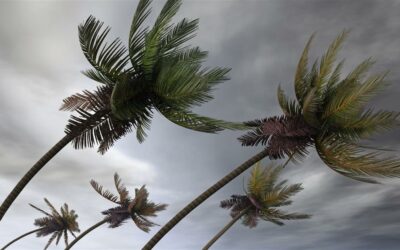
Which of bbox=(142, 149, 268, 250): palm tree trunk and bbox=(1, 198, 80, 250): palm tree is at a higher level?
bbox=(1, 198, 80, 250): palm tree

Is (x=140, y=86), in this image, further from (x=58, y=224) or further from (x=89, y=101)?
(x=58, y=224)

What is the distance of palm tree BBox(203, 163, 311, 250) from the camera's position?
21.0 m

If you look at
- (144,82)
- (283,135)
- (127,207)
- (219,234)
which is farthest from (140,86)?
(127,207)

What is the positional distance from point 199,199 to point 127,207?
1921 cm

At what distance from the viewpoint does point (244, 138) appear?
12.8m

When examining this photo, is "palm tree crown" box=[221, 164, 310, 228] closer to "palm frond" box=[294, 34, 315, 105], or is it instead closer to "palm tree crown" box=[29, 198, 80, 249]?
"palm frond" box=[294, 34, 315, 105]

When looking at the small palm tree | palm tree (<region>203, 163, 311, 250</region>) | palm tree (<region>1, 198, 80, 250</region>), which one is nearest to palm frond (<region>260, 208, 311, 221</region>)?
palm tree (<region>203, 163, 311, 250</region>)

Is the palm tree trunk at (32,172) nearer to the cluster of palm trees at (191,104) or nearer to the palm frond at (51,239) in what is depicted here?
the cluster of palm trees at (191,104)

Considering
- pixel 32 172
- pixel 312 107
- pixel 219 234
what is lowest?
pixel 32 172

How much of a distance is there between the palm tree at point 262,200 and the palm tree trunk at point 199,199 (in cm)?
858

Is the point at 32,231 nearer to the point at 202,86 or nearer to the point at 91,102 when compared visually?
the point at 91,102

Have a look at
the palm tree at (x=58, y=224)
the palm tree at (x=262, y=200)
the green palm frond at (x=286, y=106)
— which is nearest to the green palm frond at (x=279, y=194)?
the palm tree at (x=262, y=200)

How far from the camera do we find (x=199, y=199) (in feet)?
38.0

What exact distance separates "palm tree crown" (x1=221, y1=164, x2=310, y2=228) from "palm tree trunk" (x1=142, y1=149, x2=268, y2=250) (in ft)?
28.1
